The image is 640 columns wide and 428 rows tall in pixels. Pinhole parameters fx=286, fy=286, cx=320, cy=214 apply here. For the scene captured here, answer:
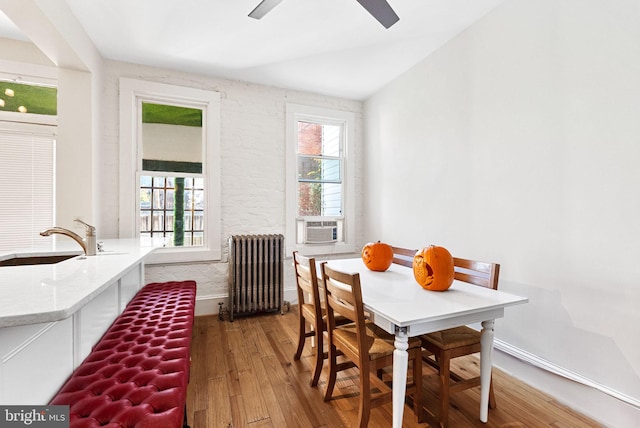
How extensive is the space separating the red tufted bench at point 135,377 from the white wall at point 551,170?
219 centimetres

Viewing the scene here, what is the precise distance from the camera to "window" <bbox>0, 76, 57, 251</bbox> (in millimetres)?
2607

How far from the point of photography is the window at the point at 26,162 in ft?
8.55

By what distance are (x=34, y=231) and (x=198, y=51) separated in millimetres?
2307

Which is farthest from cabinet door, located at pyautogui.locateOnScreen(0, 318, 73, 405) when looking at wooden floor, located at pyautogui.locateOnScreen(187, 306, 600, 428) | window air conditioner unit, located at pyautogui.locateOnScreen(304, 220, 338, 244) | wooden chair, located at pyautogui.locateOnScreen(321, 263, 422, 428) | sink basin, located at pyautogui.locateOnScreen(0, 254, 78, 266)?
window air conditioner unit, located at pyautogui.locateOnScreen(304, 220, 338, 244)

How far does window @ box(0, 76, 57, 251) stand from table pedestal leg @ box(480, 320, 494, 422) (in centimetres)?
358

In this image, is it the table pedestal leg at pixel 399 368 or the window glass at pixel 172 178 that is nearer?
the table pedestal leg at pixel 399 368

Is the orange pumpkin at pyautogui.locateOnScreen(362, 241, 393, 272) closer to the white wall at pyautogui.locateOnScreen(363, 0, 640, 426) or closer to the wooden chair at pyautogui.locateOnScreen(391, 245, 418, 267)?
the wooden chair at pyautogui.locateOnScreen(391, 245, 418, 267)

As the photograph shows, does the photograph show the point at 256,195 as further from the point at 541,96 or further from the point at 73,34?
the point at 541,96

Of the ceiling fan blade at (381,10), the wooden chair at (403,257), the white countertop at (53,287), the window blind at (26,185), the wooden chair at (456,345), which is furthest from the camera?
the window blind at (26,185)

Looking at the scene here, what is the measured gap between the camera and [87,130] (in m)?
2.56

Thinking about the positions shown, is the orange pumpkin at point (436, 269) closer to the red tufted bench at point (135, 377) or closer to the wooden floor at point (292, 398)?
the wooden floor at point (292, 398)

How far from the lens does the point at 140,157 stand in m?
3.12

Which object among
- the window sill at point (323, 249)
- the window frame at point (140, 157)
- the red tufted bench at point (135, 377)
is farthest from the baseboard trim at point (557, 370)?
the window frame at point (140, 157)

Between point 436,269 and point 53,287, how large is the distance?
66.2 inches
